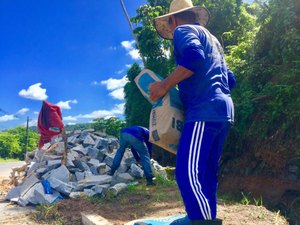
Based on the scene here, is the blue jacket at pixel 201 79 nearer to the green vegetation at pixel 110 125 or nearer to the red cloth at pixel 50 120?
the red cloth at pixel 50 120

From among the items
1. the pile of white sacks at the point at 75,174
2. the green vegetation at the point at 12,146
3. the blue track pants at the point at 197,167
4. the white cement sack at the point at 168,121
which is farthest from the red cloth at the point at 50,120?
the green vegetation at the point at 12,146

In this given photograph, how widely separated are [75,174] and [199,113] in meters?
4.79

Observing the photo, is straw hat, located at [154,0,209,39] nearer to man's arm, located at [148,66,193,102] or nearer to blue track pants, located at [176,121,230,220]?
man's arm, located at [148,66,193,102]

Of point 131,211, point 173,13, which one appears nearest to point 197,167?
point 173,13

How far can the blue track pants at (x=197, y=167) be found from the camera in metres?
2.06

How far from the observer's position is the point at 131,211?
4.11 meters

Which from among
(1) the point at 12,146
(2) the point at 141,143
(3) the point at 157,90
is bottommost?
(2) the point at 141,143

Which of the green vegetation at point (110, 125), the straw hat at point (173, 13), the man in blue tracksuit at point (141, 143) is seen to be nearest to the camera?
the straw hat at point (173, 13)

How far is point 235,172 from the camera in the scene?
7594 mm

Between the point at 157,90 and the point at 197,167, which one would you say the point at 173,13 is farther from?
the point at 197,167

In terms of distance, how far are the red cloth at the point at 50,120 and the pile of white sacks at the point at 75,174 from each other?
34cm

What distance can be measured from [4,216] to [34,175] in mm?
1854

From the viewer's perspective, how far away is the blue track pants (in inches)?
81.3

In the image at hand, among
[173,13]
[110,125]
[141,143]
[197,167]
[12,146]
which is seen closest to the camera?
[197,167]
